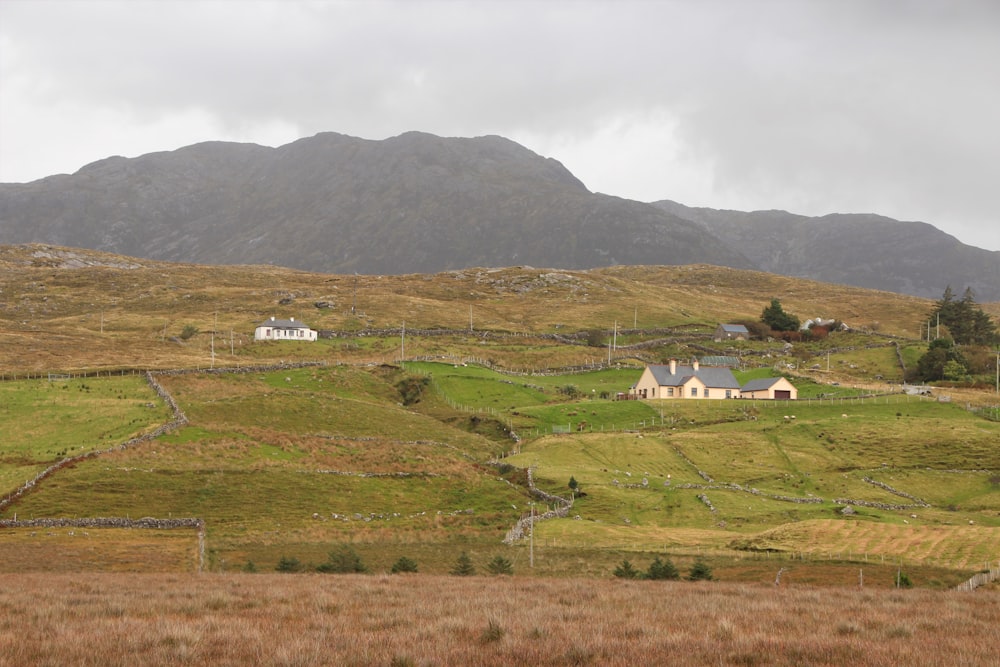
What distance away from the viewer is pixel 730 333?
165000 millimetres

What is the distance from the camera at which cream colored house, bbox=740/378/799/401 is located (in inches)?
4171

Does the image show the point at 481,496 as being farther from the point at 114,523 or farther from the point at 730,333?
the point at 730,333

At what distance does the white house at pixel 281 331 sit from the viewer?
142 m

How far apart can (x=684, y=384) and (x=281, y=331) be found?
75250mm

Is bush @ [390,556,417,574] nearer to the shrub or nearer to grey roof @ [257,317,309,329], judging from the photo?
the shrub

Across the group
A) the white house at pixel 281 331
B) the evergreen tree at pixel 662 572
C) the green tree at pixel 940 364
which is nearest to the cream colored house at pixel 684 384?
the green tree at pixel 940 364

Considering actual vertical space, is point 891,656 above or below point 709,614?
above

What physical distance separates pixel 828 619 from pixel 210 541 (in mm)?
41929

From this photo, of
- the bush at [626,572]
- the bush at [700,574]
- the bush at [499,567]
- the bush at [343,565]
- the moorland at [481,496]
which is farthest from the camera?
the bush at [499,567]

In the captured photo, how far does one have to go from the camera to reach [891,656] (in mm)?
12828

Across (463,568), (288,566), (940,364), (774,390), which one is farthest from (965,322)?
(288,566)

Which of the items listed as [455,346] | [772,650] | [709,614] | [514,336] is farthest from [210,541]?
[514,336]

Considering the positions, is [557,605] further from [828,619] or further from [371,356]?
[371,356]

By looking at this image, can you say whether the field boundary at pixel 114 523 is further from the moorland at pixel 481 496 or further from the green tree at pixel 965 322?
the green tree at pixel 965 322
